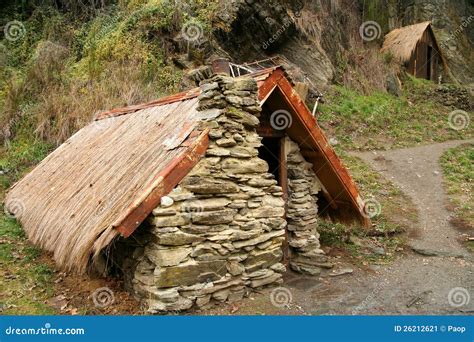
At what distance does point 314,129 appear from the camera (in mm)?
6418

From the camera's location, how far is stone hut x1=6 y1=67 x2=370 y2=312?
4.72 meters

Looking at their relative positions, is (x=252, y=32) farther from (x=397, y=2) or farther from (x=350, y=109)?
(x=397, y=2)

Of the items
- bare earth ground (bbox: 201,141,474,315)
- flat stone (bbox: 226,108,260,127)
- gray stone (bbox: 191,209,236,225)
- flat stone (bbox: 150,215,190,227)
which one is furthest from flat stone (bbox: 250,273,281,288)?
flat stone (bbox: 226,108,260,127)

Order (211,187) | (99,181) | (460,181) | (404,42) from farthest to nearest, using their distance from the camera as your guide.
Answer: (404,42)
(460,181)
(99,181)
(211,187)

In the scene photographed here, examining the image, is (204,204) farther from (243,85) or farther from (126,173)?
(243,85)

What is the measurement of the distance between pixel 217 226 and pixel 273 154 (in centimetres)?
244

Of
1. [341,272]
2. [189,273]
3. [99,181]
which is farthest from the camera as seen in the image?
[341,272]

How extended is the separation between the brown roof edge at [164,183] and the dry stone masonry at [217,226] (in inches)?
4.6

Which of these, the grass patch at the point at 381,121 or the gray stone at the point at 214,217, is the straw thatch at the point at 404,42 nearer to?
the grass patch at the point at 381,121

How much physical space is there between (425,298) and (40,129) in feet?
34.2

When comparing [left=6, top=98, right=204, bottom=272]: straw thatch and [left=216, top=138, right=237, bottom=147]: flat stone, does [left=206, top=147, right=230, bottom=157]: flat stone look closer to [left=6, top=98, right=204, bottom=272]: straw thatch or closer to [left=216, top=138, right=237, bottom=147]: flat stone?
[left=216, top=138, right=237, bottom=147]: flat stone

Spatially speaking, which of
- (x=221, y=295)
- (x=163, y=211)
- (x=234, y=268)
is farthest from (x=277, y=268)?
(x=163, y=211)

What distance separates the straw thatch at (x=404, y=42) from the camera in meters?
21.7

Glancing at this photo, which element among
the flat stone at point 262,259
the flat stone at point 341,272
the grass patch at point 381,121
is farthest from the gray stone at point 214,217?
the grass patch at point 381,121
